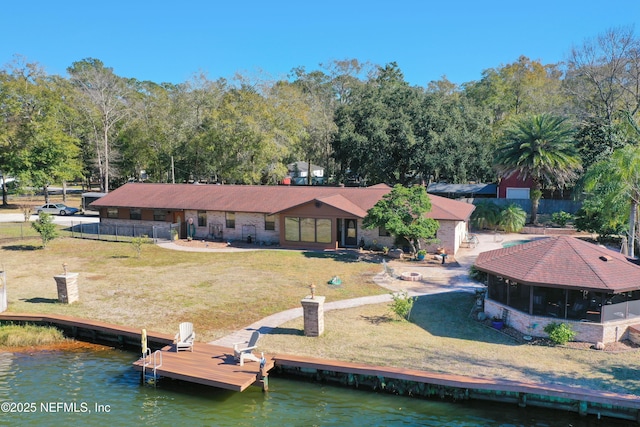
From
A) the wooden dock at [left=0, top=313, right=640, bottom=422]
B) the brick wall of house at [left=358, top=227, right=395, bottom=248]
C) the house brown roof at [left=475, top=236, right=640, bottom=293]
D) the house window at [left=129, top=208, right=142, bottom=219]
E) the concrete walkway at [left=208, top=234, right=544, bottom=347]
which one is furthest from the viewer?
the house window at [left=129, top=208, right=142, bottom=219]

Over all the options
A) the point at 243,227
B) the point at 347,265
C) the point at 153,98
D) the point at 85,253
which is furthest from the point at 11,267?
the point at 153,98

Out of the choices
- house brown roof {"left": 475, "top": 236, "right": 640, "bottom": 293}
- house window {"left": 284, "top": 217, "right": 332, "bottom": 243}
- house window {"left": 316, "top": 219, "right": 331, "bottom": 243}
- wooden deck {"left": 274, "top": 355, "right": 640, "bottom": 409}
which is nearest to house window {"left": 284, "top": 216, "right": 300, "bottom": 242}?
house window {"left": 284, "top": 217, "right": 332, "bottom": 243}

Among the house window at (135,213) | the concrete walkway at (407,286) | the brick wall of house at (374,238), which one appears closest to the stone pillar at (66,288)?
the concrete walkway at (407,286)

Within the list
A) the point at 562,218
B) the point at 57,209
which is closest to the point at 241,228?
the point at 562,218

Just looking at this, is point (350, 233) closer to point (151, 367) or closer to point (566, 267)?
point (566, 267)

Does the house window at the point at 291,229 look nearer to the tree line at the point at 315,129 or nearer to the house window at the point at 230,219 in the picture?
the house window at the point at 230,219

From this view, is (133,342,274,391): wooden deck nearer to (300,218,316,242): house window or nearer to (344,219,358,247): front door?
(300,218,316,242): house window

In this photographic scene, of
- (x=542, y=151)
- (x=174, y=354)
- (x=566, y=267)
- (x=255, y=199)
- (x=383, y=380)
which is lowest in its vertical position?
Answer: (x=383, y=380)
